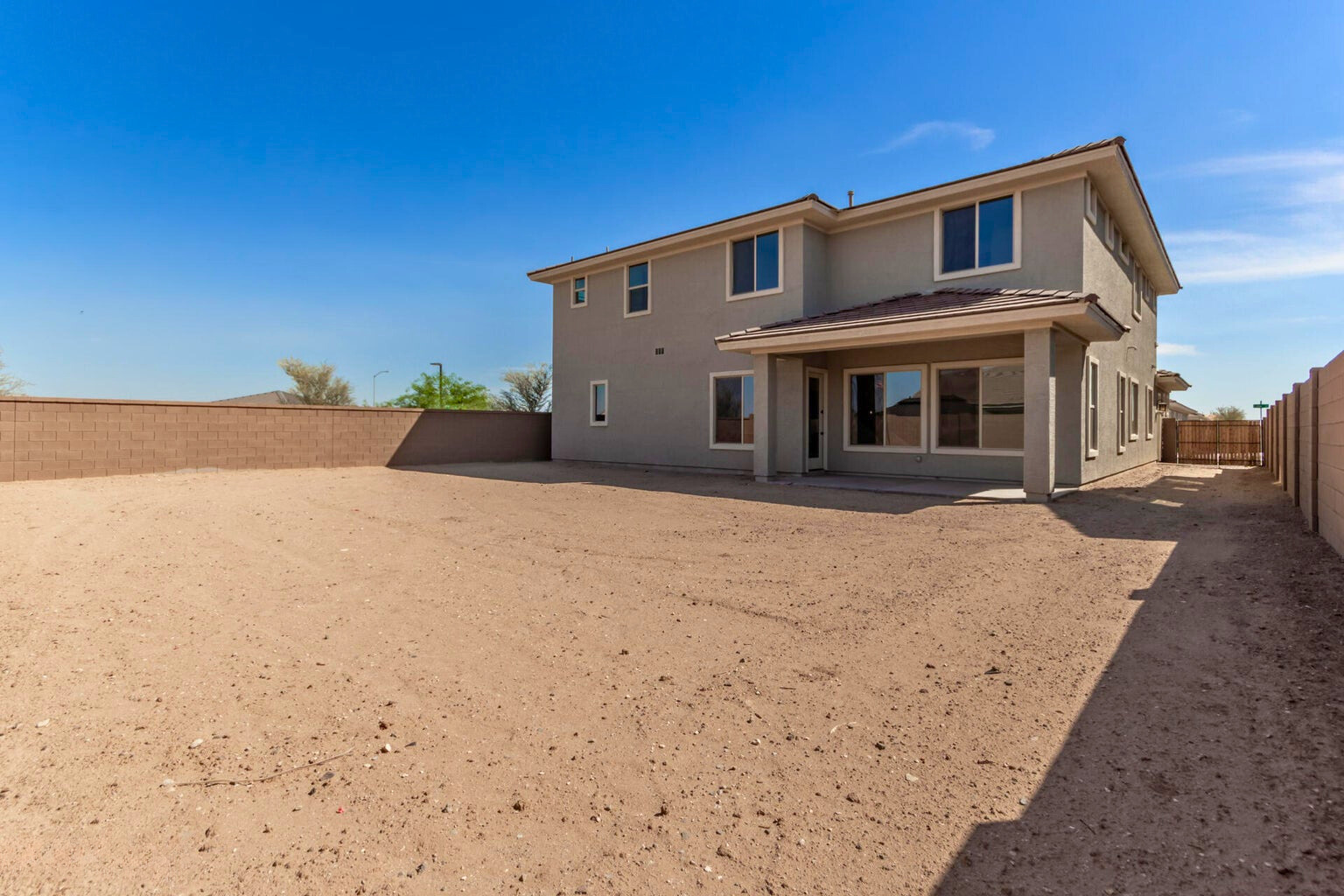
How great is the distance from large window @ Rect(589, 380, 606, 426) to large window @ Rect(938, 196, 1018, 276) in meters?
9.66

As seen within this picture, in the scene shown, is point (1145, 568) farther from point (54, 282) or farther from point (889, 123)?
point (54, 282)

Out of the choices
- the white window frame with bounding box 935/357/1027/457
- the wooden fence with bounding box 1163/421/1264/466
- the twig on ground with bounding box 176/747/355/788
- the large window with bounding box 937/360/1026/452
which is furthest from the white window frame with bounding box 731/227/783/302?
the wooden fence with bounding box 1163/421/1264/466

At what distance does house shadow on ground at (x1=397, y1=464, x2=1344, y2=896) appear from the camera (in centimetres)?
186

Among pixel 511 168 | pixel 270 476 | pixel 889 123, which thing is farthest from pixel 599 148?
pixel 270 476

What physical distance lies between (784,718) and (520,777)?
4.07 feet

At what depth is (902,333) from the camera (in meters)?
10.5

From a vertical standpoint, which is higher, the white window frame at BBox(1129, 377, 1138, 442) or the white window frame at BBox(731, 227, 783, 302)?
the white window frame at BBox(731, 227, 783, 302)

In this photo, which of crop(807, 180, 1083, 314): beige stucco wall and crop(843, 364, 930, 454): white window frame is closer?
crop(807, 180, 1083, 314): beige stucco wall

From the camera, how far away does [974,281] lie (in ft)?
39.0

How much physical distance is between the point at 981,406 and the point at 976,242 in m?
3.23

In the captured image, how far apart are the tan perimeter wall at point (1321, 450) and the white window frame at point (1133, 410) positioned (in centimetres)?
773

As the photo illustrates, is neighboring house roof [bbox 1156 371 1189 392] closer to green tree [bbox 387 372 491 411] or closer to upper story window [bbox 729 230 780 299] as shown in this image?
upper story window [bbox 729 230 780 299]

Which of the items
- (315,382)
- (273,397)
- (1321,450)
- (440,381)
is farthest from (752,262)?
(273,397)

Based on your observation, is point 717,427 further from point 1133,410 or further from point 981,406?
point 1133,410
